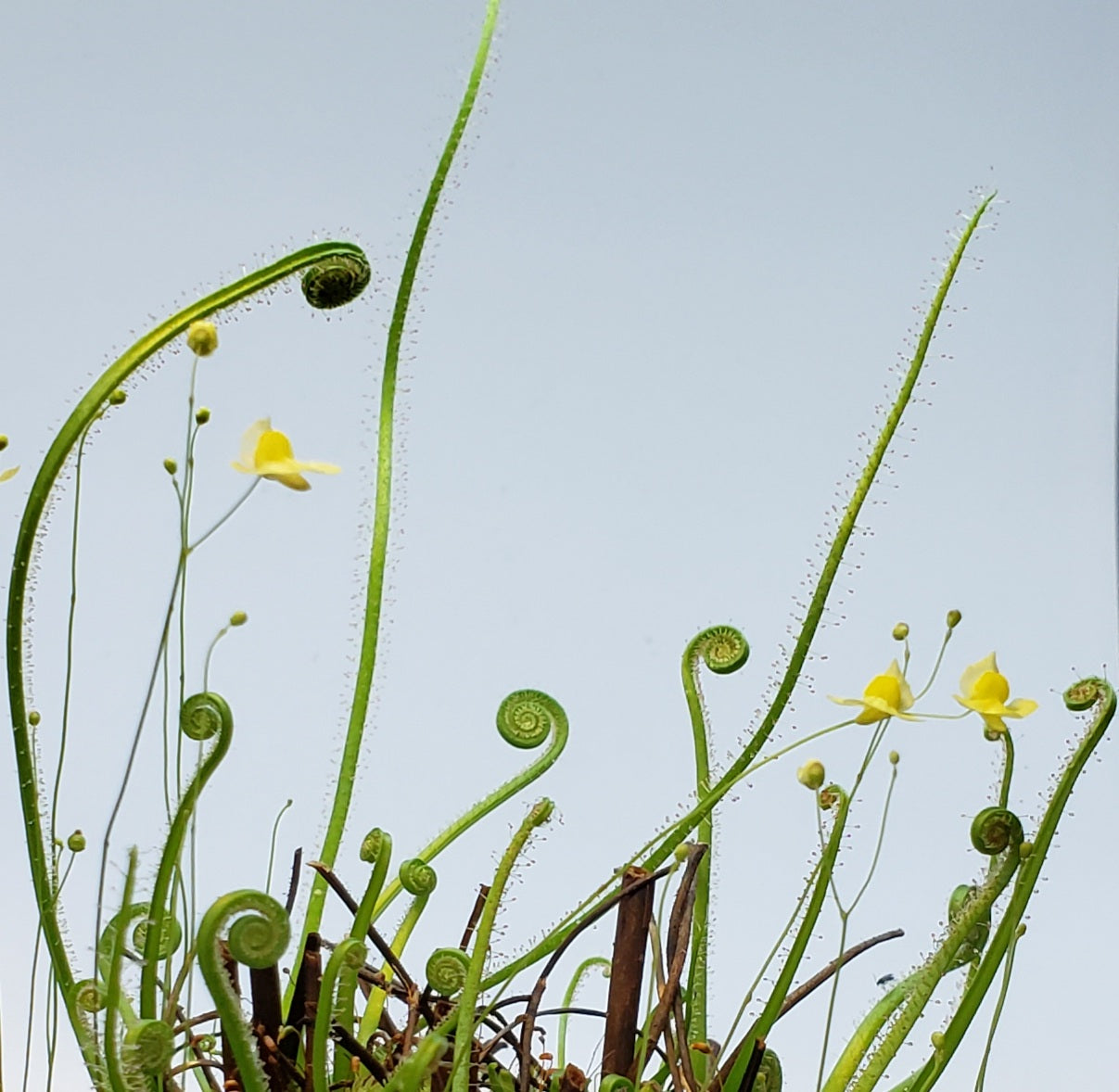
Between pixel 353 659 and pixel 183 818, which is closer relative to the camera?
pixel 183 818

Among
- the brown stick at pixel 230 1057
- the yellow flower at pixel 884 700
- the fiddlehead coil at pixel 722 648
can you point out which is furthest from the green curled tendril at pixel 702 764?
the brown stick at pixel 230 1057

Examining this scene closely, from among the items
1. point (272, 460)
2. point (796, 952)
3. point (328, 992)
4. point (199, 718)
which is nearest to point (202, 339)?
point (272, 460)

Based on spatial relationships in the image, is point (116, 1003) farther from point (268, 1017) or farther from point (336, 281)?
point (336, 281)

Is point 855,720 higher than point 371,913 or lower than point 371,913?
higher

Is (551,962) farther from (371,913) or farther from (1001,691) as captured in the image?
(1001,691)

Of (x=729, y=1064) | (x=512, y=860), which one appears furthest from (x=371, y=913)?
(x=729, y=1064)
